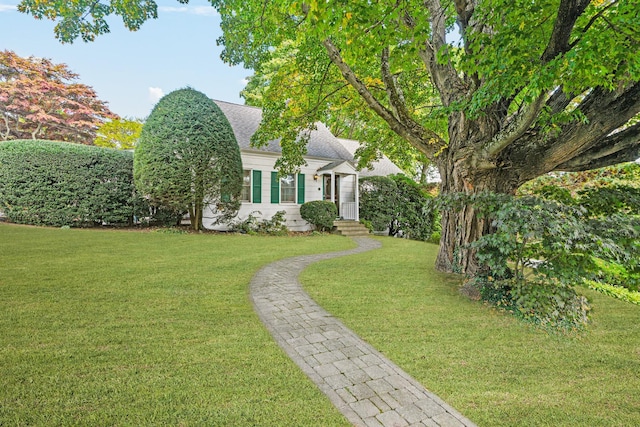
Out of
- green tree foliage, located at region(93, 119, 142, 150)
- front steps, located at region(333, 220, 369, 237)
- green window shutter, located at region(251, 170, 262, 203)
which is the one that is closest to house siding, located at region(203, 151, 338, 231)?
green window shutter, located at region(251, 170, 262, 203)

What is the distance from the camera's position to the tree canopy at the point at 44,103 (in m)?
16.6

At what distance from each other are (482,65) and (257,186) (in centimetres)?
1019

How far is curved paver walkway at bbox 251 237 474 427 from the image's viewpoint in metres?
2.26

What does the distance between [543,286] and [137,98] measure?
2600 centimetres

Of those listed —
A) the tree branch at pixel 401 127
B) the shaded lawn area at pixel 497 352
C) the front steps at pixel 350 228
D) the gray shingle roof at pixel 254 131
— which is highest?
the gray shingle roof at pixel 254 131

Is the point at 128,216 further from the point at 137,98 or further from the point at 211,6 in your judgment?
Answer: the point at 137,98

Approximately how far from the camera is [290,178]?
14.1 metres

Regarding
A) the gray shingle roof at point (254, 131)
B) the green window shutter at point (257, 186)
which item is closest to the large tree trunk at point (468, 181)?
the gray shingle roof at point (254, 131)

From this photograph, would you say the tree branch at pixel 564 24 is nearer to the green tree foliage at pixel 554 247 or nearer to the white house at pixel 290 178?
the green tree foliage at pixel 554 247

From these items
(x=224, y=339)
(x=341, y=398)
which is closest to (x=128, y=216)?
(x=224, y=339)

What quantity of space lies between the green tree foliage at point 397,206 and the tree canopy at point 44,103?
16524 millimetres

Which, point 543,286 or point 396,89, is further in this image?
point 396,89

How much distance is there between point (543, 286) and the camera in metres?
4.16

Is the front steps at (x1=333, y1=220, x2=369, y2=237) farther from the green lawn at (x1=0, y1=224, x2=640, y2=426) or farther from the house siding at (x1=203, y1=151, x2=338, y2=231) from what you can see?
the green lawn at (x1=0, y1=224, x2=640, y2=426)
